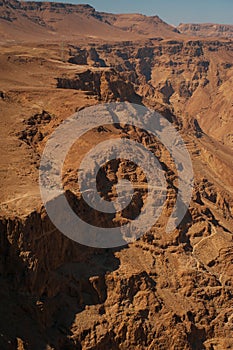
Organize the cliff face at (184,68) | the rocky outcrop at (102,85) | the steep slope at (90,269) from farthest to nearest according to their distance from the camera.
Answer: the cliff face at (184,68) < the rocky outcrop at (102,85) < the steep slope at (90,269)

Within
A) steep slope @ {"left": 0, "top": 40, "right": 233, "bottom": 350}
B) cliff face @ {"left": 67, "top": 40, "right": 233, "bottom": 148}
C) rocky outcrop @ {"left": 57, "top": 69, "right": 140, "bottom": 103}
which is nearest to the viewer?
steep slope @ {"left": 0, "top": 40, "right": 233, "bottom": 350}

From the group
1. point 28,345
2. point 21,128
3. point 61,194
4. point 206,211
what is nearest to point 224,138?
point 206,211

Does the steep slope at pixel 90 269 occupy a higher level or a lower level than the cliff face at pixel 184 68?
higher

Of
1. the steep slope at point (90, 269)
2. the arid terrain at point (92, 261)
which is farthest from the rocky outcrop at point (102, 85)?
the steep slope at point (90, 269)

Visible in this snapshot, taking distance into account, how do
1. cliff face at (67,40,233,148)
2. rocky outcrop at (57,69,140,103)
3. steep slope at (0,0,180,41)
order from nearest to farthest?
rocky outcrop at (57,69,140,103) < cliff face at (67,40,233,148) < steep slope at (0,0,180,41)

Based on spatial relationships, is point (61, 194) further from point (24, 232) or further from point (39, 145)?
point (39, 145)

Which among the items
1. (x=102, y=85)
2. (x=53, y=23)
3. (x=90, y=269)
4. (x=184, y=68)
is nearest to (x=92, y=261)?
(x=90, y=269)

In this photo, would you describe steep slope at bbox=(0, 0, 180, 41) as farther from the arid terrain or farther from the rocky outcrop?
the arid terrain

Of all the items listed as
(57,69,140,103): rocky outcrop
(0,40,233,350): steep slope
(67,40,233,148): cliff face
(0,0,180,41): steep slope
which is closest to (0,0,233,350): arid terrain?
(0,40,233,350): steep slope

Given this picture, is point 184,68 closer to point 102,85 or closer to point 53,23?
point 53,23

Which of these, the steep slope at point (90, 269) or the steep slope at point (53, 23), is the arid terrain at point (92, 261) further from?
the steep slope at point (53, 23)

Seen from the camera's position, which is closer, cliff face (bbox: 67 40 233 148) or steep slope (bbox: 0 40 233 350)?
steep slope (bbox: 0 40 233 350)
